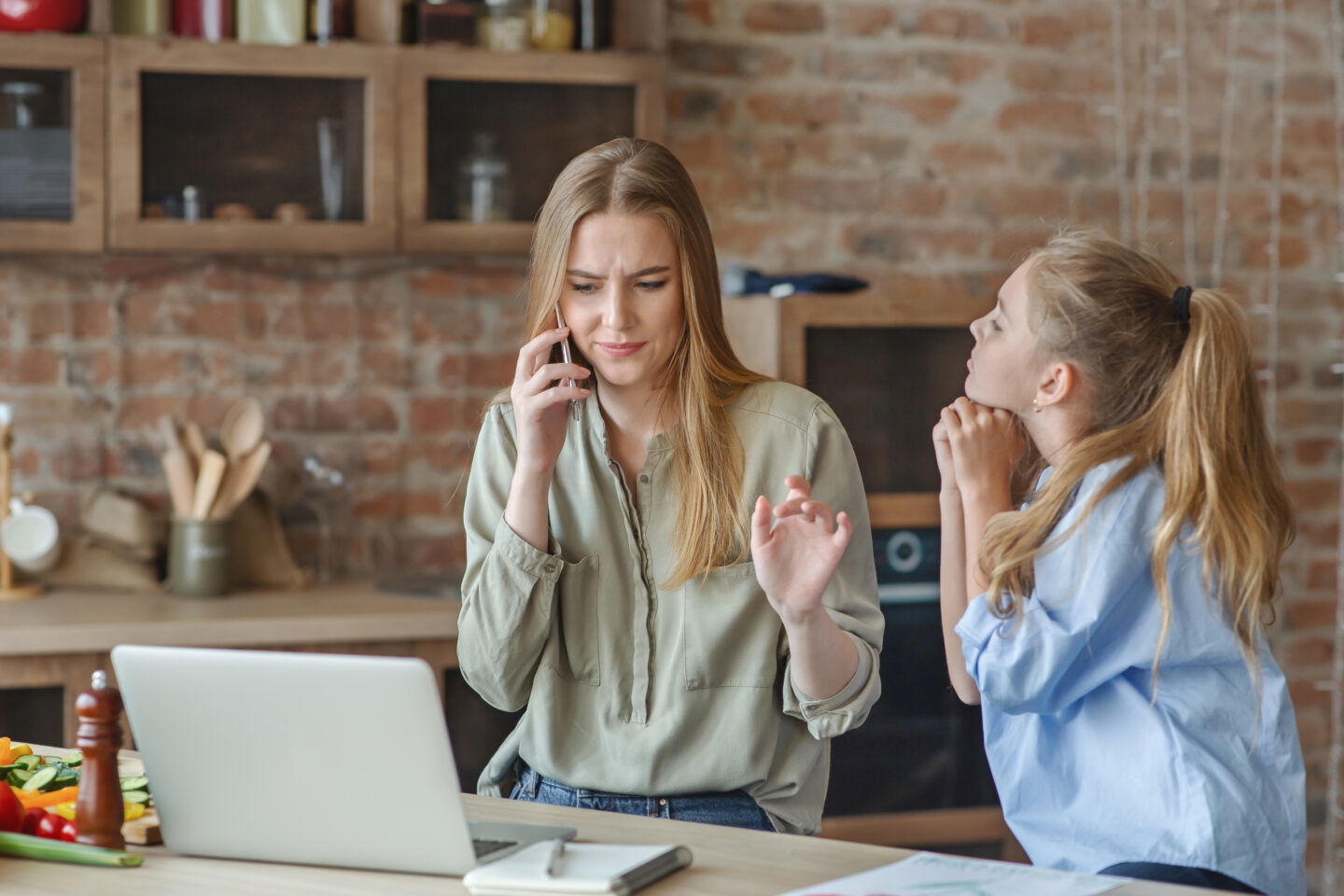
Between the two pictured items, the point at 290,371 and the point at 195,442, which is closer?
the point at 195,442

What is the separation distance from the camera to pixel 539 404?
167 centimetres

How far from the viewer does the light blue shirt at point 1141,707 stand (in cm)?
156

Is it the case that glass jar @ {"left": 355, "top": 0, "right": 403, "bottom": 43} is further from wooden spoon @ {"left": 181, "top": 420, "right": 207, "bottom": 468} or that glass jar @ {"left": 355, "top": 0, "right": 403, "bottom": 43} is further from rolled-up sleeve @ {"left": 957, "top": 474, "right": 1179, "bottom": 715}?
rolled-up sleeve @ {"left": 957, "top": 474, "right": 1179, "bottom": 715}

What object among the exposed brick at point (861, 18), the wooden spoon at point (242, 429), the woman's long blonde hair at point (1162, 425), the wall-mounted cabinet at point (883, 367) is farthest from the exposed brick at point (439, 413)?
the woman's long blonde hair at point (1162, 425)

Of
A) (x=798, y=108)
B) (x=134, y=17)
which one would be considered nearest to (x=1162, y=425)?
(x=798, y=108)

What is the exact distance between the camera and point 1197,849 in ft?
5.05

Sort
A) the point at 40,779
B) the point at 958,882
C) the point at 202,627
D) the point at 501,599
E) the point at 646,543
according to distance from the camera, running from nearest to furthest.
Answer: the point at 958,882 < the point at 40,779 < the point at 501,599 < the point at 646,543 < the point at 202,627

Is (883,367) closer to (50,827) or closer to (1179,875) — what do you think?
(1179,875)

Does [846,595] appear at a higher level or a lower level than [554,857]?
higher

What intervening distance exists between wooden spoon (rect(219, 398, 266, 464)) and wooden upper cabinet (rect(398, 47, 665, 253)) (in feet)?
1.64

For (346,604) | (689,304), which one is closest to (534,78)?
→ (346,604)

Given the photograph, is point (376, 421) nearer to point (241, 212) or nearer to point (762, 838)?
point (241, 212)

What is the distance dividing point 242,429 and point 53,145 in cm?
66

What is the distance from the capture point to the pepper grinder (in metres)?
1.33
